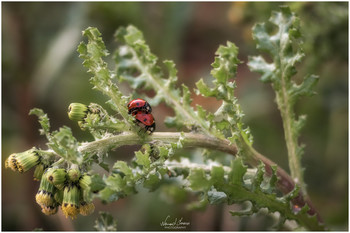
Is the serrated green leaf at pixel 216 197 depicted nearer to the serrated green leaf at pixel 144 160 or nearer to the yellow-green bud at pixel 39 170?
the serrated green leaf at pixel 144 160

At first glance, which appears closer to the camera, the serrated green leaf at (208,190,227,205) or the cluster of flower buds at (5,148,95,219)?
A: the cluster of flower buds at (5,148,95,219)

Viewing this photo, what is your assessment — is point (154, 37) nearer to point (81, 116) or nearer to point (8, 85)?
point (8, 85)

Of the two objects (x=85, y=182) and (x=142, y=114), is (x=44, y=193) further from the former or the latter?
(x=142, y=114)

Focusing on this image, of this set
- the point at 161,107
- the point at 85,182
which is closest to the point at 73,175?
the point at 85,182

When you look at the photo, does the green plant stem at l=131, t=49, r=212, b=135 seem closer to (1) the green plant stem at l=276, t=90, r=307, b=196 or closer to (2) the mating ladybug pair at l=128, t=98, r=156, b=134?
(2) the mating ladybug pair at l=128, t=98, r=156, b=134

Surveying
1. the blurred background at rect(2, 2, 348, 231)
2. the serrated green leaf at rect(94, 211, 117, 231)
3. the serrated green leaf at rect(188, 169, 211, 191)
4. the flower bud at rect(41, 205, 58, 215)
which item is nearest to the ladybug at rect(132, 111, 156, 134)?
the serrated green leaf at rect(188, 169, 211, 191)

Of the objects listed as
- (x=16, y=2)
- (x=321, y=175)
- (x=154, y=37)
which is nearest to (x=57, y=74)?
(x=16, y=2)

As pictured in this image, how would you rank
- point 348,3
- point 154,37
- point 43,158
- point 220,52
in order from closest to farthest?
point 43,158 < point 220,52 < point 348,3 < point 154,37
